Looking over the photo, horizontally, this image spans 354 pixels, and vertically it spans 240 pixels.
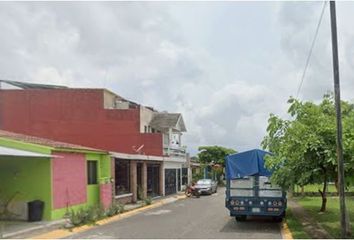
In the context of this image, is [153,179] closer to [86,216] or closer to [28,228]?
[86,216]

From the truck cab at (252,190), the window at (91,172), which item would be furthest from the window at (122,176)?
the truck cab at (252,190)

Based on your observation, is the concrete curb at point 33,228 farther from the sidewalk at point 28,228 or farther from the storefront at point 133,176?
the storefront at point 133,176

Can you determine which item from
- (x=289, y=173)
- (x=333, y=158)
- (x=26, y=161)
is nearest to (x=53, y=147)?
(x=26, y=161)

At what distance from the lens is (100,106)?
144 ft

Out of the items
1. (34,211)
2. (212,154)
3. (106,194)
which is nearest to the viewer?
(34,211)

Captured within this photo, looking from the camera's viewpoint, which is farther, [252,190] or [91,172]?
[91,172]

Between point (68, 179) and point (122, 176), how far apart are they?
1157 cm

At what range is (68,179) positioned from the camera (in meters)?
25.9

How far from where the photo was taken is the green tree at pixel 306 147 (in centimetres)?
1703

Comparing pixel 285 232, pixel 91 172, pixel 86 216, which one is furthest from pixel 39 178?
pixel 285 232

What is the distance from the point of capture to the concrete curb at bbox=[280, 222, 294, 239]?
18.1 metres

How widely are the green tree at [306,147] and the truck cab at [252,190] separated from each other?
2.40 meters

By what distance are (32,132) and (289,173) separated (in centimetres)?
2972

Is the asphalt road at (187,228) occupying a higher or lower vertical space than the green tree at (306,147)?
lower
